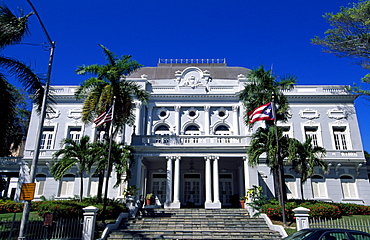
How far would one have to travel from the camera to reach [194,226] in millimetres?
15992

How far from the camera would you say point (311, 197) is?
24203 mm

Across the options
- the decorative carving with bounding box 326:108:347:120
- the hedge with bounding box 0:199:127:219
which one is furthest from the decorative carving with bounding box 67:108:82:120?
the decorative carving with bounding box 326:108:347:120

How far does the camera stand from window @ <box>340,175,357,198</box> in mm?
24359

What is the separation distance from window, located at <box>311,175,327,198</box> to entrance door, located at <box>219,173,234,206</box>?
6811 millimetres

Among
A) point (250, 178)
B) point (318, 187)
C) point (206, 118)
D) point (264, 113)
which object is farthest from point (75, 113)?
point (318, 187)

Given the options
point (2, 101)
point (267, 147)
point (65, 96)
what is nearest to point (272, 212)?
point (267, 147)

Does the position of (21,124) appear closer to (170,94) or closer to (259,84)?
(170,94)

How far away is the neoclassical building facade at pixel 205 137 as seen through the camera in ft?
77.2

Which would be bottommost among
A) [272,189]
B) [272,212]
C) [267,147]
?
[272,212]

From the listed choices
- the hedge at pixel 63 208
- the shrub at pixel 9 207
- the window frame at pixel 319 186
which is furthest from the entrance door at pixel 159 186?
the window frame at pixel 319 186

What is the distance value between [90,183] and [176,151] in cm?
884

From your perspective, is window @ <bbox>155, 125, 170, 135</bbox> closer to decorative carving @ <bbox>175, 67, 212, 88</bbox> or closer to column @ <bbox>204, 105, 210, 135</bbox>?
column @ <bbox>204, 105, 210, 135</bbox>

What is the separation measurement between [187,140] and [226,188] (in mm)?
6207

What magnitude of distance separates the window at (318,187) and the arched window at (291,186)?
1.46 meters
